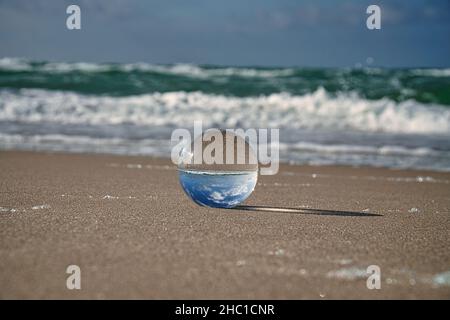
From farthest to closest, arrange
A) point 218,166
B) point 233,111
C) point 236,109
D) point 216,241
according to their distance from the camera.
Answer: point 236,109 → point 233,111 → point 218,166 → point 216,241

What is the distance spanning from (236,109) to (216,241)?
12475 millimetres

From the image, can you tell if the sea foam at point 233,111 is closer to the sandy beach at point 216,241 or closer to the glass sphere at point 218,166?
the sandy beach at point 216,241

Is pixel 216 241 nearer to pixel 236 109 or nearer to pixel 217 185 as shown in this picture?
pixel 217 185

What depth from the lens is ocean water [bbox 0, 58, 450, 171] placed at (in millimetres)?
8938

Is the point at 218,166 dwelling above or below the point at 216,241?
above

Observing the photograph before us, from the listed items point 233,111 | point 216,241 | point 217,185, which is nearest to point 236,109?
point 233,111

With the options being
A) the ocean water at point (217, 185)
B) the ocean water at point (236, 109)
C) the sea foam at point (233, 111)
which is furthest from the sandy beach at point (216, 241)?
the sea foam at point (233, 111)

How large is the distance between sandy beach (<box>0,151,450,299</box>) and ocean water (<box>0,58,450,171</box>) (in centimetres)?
322

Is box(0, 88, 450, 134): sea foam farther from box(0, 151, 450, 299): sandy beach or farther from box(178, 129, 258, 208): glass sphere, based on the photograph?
box(178, 129, 258, 208): glass sphere

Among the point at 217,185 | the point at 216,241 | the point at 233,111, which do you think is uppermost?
the point at 233,111

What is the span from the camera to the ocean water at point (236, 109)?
8.94 m

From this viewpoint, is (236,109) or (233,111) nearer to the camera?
(233,111)

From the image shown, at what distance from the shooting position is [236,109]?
49.9ft

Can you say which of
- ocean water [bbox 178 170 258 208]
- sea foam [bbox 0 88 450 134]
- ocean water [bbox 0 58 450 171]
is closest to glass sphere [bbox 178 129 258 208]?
ocean water [bbox 178 170 258 208]
